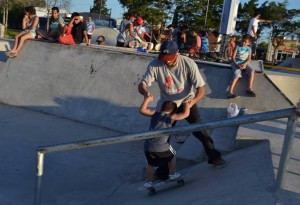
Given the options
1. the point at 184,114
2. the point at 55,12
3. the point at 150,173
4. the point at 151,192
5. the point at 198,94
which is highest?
the point at 55,12

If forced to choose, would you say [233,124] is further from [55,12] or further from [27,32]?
[55,12]

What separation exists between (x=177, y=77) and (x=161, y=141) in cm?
72

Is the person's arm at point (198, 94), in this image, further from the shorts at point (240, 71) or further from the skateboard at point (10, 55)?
the skateboard at point (10, 55)

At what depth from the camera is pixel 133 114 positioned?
745 centimetres

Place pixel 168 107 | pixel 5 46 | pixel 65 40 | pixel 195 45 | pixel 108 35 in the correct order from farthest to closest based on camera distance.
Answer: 1. pixel 108 35
2. pixel 195 45
3. pixel 5 46
4. pixel 65 40
5. pixel 168 107

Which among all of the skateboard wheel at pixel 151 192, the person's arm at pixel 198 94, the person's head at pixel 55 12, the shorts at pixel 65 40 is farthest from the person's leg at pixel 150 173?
the person's head at pixel 55 12

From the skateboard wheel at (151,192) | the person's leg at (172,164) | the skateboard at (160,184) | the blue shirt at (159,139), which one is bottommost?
the skateboard wheel at (151,192)

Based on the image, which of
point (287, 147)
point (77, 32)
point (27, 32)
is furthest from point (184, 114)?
point (77, 32)

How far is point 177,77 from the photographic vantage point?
419cm

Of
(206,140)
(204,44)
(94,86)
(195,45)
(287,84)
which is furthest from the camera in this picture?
(204,44)

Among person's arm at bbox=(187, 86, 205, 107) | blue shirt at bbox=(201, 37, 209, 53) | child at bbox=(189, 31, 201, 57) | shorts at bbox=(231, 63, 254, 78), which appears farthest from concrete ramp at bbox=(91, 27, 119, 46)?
person's arm at bbox=(187, 86, 205, 107)

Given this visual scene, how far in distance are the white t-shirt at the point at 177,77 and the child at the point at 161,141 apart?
159 millimetres

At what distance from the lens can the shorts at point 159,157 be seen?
4.05 m

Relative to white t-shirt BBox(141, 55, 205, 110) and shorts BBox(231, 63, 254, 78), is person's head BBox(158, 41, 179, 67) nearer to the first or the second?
white t-shirt BBox(141, 55, 205, 110)
